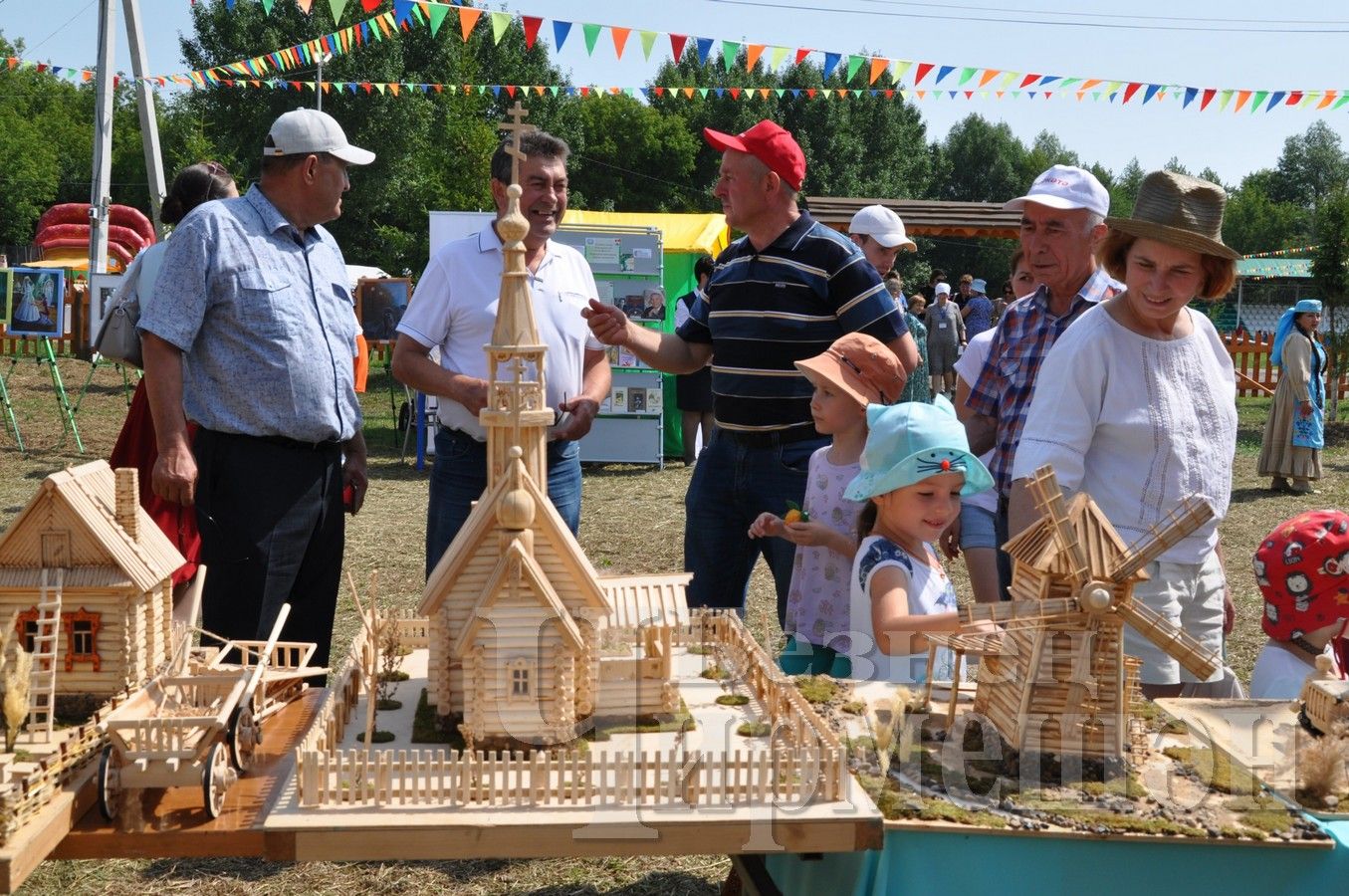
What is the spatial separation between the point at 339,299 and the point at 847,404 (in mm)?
2022

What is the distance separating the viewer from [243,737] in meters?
2.90

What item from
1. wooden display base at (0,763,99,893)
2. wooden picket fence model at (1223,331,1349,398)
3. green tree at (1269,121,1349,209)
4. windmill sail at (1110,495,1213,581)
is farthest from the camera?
green tree at (1269,121,1349,209)

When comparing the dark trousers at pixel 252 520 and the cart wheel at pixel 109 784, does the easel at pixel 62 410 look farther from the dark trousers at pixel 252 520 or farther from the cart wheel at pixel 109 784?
the cart wheel at pixel 109 784

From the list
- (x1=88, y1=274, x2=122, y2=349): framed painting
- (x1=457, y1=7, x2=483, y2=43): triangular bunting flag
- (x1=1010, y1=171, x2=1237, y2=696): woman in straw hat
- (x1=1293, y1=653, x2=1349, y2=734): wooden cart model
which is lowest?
(x1=1293, y1=653, x2=1349, y2=734): wooden cart model

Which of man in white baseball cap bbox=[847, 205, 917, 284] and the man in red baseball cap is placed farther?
man in white baseball cap bbox=[847, 205, 917, 284]

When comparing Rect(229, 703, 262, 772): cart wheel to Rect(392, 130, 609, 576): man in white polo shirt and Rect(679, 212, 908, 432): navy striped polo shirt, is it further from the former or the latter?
Rect(679, 212, 908, 432): navy striped polo shirt

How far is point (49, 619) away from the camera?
9.42 feet

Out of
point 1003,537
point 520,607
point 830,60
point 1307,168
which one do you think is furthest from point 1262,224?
point 520,607

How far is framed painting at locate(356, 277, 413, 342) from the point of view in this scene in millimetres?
18594

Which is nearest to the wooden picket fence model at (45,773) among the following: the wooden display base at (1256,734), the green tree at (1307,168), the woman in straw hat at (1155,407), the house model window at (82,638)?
the house model window at (82,638)

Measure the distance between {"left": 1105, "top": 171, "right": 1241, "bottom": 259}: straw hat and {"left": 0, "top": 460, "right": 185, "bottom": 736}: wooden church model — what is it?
2.82 metres

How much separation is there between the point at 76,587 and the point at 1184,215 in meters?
3.03

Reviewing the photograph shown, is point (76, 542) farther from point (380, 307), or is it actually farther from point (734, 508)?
point (380, 307)

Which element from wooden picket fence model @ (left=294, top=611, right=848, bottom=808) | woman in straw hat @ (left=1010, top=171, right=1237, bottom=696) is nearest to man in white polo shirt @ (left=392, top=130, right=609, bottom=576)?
woman in straw hat @ (left=1010, top=171, right=1237, bottom=696)
